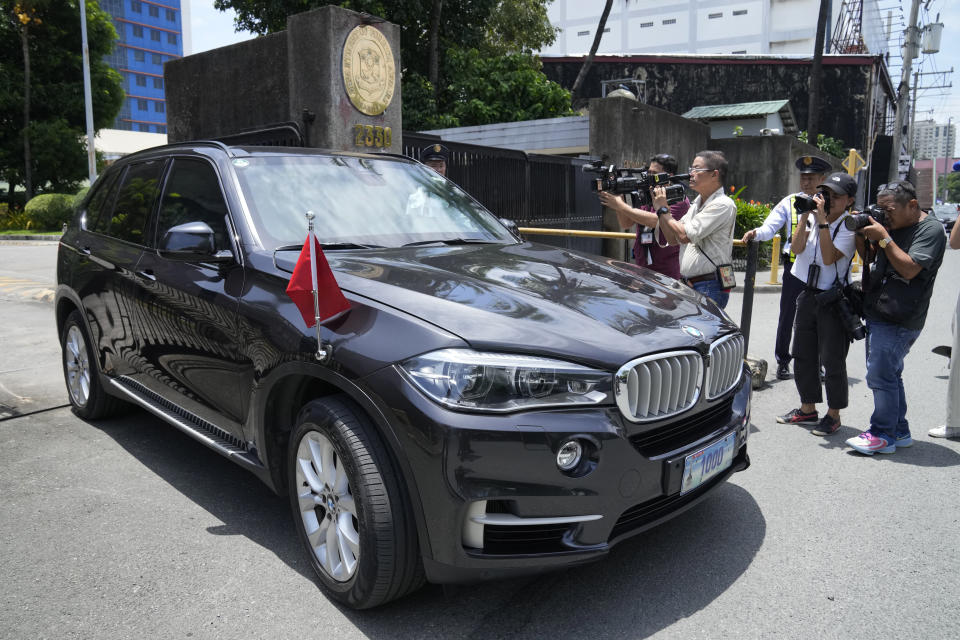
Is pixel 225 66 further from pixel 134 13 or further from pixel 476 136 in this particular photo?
pixel 134 13

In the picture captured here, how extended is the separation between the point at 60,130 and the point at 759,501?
31829mm

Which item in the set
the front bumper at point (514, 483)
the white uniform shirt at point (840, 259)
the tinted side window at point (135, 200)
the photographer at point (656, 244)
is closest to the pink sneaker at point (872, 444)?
the white uniform shirt at point (840, 259)

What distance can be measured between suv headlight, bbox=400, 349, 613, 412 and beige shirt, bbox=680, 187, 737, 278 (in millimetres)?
2861

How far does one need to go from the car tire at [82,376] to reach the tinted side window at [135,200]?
78 centimetres

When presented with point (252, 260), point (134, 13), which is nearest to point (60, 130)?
point (252, 260)

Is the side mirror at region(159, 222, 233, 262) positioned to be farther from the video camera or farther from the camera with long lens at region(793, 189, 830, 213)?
the camera with long lens at region(793, 189, 830, 213)

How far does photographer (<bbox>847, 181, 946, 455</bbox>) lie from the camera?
4.42m

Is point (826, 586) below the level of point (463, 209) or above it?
below

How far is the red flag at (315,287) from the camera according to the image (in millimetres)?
2844

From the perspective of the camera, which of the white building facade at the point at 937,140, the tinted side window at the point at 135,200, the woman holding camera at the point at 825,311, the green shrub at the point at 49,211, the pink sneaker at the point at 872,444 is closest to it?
the tinted side window at the point at 135,200

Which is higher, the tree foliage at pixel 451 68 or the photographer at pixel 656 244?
the tree foliage at pixel 451 68

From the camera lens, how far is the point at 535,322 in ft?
8.95

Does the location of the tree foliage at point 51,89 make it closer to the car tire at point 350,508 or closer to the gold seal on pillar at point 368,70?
the gold seal on pillar at point 368,70

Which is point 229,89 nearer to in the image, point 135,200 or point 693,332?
point 135,200
